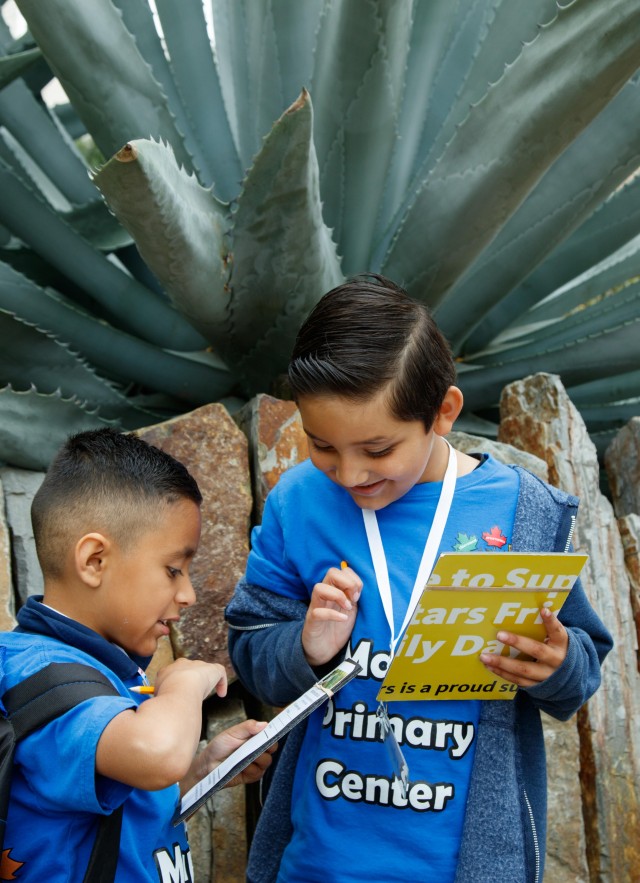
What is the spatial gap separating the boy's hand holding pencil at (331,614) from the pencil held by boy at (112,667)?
0.14 meters

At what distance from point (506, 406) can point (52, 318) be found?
112 centimetres

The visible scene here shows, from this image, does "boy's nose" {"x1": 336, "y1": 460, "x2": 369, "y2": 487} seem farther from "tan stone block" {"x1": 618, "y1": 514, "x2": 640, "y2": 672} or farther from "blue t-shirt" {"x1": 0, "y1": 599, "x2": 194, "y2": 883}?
"tan stone block" {"x1": 618, "y1": 514, "x2": 640, "y2": 672}

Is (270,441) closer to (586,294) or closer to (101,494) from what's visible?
(101,494)

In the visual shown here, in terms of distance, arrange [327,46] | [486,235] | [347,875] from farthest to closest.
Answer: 1. [327,46]
2. [486,235]
3. [347,875]

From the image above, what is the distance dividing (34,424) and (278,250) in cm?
65

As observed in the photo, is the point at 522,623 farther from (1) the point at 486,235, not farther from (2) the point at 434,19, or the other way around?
(2) the point at 434,19

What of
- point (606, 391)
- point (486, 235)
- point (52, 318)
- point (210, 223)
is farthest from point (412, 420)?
point (606, 391)

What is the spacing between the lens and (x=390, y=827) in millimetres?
1291

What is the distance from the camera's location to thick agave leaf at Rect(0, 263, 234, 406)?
232cm

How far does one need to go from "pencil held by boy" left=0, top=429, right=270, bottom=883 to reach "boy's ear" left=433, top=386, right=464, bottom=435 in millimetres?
384

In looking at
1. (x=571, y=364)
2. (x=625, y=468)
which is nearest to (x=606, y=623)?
(x=625, y=468)

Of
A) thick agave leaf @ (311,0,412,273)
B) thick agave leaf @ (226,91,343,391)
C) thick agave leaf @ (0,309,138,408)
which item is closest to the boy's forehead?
thick agave leaf @ (226,91,343,391)

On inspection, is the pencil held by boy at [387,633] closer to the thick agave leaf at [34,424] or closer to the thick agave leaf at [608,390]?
the thick agave leaf at [34,424]

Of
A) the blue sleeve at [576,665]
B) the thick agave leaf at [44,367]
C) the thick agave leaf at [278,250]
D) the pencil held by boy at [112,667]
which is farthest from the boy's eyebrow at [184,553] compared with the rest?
the thick agave leaf at [44,367]
